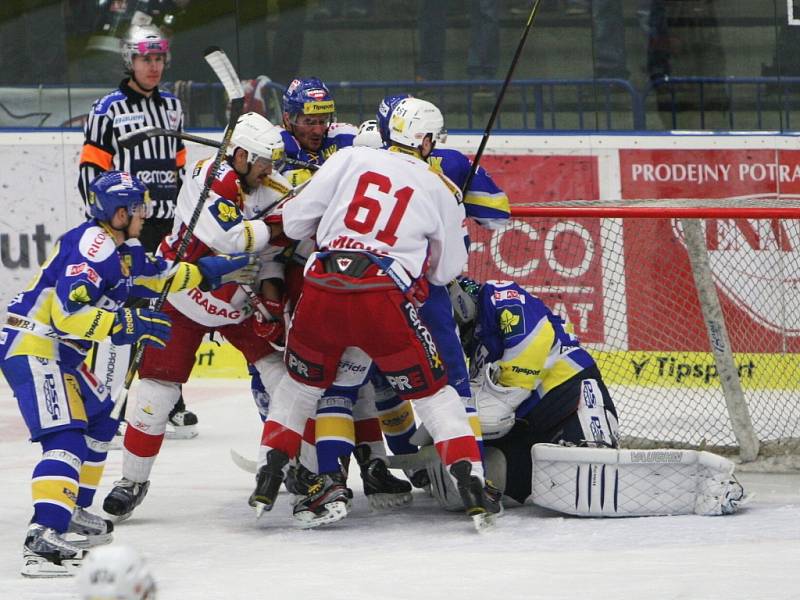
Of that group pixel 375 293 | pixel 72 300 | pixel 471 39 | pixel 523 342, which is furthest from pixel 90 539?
pixel 471 39

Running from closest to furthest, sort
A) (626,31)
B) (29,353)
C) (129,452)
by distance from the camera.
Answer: (29,353) < (129,452) < (626,31)

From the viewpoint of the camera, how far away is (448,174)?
4.62 m

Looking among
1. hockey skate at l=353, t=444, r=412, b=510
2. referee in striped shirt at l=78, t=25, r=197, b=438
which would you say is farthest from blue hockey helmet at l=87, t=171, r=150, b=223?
referee in striped shirt at l=78, t=25, r=197, b=438

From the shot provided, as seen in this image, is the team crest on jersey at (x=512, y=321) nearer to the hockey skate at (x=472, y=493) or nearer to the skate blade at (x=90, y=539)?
the hockey skate at (x=472, y=493)

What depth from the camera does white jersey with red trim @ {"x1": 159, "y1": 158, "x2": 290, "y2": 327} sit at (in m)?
4.29

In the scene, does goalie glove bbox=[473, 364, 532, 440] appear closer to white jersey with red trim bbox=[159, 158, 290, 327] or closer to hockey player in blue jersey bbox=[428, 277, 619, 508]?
hockey player in blue jersey bbox=[428, 277, 619, 508]

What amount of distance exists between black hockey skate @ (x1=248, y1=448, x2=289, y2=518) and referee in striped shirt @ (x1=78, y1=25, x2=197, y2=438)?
1719 mm

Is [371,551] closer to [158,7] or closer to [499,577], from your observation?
[499,577]

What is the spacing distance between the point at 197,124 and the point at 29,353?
404cm

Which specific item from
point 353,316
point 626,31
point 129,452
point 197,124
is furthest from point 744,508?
point 197,124

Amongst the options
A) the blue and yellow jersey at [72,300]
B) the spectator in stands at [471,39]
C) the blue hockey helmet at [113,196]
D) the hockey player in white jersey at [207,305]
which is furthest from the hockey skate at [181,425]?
the spectator in stands at [471,39]

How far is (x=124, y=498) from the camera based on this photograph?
4.34m

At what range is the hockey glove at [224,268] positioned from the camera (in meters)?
4.20

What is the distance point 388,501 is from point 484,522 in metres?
0.54
